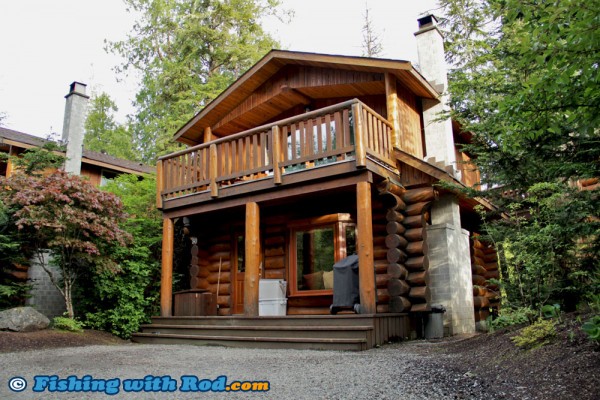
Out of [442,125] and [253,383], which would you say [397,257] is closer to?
[442,125]

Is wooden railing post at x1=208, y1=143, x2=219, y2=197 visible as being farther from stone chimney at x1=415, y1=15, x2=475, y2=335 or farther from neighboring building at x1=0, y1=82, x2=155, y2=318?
stone chimney at x1=415, y1=15, x2=475, y2=335

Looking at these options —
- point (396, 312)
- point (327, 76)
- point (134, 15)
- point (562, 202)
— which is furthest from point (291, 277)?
point (134, 15)

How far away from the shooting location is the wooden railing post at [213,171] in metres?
11.4

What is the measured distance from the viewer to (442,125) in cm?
1178

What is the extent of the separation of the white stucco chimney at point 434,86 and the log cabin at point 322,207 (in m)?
0.03

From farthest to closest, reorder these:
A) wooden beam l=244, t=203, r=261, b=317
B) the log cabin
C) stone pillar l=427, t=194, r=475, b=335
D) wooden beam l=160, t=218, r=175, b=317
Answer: wooden beam l=160, t=218, r=175, b=317
stone pillar l=427, t=194, r=475, b=335
wooden beam l=244, t=203, r=261, b=317
the log cabin

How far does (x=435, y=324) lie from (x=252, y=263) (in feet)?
12.7

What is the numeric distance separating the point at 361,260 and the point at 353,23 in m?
25.9

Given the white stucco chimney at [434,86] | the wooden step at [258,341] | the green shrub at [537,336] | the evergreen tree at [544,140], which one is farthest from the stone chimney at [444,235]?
the green shrub at [537,336]

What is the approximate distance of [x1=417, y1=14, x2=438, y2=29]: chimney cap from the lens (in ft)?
41.7

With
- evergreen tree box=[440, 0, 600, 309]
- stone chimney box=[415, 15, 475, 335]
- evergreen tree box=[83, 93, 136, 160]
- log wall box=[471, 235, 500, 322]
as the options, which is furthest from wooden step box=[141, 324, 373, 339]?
evergreen tree box=[83, 93, 136, 160]

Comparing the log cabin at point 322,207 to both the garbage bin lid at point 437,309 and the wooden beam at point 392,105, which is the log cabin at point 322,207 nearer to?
the wooden beam at point 392,105

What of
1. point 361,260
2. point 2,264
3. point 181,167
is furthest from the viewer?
point 181,167

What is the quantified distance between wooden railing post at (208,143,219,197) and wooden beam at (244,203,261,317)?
98cm
